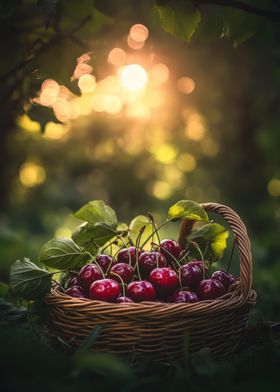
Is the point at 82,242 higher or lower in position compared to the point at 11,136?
higher

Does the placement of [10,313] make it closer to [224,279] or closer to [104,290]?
[104,290]

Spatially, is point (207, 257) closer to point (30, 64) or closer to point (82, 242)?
point (82, 242)

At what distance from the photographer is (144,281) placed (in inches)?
55.7

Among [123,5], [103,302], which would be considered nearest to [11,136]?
[123,5]

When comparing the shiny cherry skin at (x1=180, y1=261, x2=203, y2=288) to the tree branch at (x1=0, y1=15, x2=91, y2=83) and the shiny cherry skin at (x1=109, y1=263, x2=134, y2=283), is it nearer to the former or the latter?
the shiny cherry skin at (x1=109, y1=263, x2=134, y2=283)

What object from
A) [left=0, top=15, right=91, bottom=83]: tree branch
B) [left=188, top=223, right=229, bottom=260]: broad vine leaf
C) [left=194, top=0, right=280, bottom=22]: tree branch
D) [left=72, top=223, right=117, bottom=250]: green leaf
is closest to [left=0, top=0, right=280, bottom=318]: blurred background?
[left=0, top=15, right=91, bottom=83]: tree branch

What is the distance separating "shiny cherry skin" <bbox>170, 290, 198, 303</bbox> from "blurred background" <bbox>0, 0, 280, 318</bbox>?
0.59 m

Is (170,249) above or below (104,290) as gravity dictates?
below

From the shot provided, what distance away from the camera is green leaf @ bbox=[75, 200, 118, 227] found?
1.69m

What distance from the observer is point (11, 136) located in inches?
276

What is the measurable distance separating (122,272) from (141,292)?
143 millimetres

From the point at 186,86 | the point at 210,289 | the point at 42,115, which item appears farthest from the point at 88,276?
the point at 186,86

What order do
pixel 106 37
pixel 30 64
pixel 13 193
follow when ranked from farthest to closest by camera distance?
pixel 13 193 < pixel 106 37 < pixel 30 64

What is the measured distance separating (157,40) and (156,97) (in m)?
4.24
